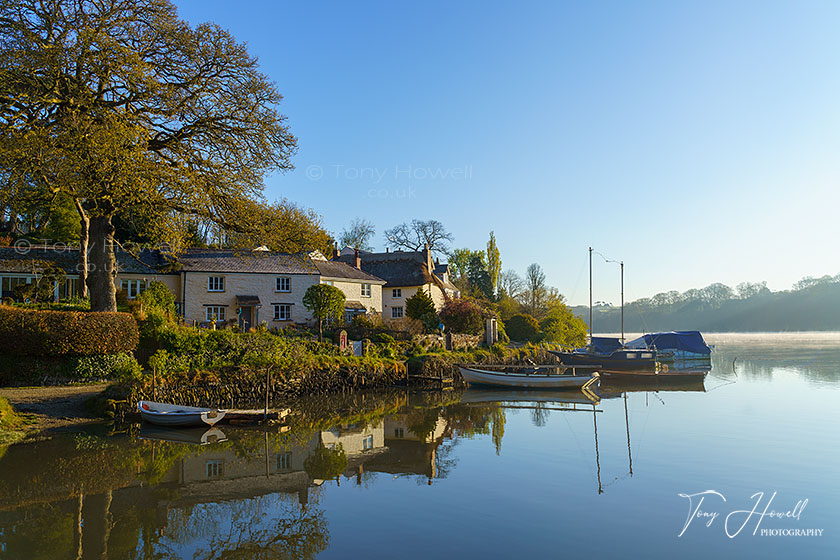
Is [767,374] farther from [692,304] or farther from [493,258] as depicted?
[692,304]

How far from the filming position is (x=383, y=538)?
991cm

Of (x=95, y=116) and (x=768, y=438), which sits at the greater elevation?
(x=95, y=116)

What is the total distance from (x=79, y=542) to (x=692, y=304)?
554 feet

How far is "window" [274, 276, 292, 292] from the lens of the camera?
4338cm

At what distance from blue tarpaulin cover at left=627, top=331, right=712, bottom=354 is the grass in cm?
4539

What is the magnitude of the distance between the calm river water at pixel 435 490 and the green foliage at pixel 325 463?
76 millimetres

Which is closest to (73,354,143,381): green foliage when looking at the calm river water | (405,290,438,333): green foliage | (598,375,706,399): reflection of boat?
the calm river water

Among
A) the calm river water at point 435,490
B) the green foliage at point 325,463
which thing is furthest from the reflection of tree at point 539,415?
the green foliage at point 325,463

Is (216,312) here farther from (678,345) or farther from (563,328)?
(678,345)

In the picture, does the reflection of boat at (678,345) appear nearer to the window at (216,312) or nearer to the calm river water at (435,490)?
the calm river water at (435,490)

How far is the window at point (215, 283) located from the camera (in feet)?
135

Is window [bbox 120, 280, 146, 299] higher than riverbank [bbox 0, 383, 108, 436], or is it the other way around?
window [bbox 120, 280, 146, 299]

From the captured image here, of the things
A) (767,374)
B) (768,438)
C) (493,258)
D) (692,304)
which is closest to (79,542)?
(768,438)

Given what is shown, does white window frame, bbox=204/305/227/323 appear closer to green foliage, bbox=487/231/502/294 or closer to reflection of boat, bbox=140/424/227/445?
reflection of boat, bbox=140/424/227/445
